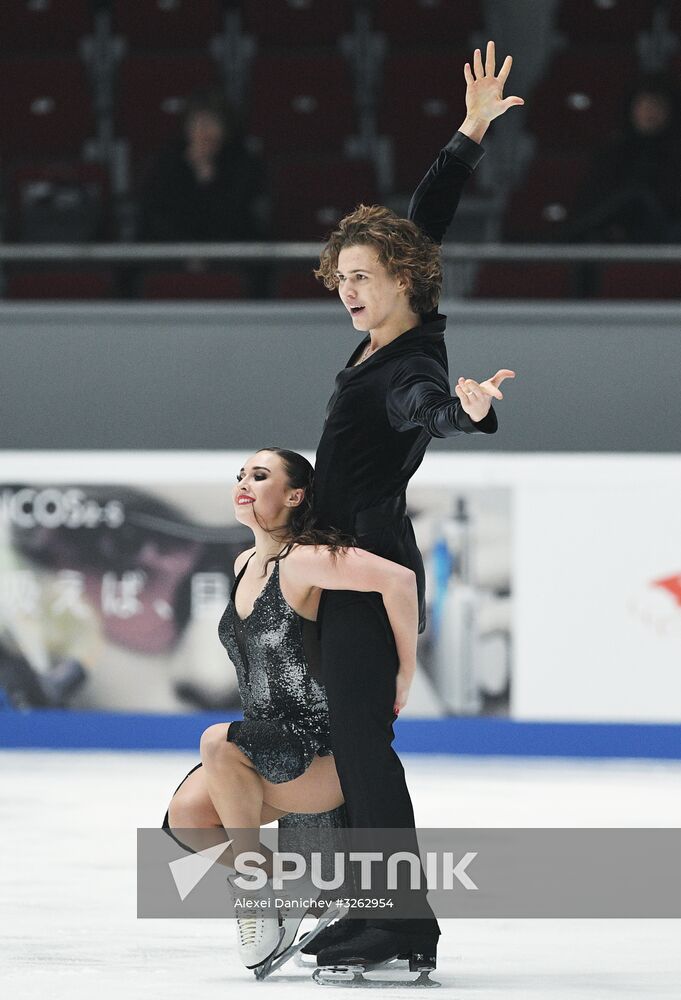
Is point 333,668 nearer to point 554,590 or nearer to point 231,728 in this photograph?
point 231,728

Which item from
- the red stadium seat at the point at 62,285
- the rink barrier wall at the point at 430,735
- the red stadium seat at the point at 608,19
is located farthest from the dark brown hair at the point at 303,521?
the red stadium seat at the point at 608,19

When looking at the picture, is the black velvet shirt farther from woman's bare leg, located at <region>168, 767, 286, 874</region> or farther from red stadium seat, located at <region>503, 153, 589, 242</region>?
red stadium seat, located at <region>503, 153, 589, 242</region>

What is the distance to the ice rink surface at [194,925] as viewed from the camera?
2.99 m

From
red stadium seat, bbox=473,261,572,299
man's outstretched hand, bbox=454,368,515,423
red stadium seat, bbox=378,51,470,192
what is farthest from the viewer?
red stadium seat, bbox=378,51,470,192

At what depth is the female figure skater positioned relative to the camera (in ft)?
9.91

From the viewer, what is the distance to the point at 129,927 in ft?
11.6

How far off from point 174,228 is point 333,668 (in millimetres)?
4044

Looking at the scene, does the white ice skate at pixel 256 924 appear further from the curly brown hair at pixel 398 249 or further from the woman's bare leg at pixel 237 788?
the curly brown hair at pixel 398 249

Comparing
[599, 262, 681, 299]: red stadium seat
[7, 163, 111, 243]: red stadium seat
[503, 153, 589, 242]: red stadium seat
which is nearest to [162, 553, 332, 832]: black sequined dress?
[599, 262, 681, 299]: red stadium seat

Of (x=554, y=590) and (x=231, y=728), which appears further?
(x=554, y=590)

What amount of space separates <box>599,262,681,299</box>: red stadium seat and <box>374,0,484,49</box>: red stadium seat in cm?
176

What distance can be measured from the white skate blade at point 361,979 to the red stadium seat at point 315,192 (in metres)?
4.42

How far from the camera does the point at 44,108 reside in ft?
25.0

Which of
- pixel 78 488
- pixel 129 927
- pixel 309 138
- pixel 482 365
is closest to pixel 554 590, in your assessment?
pixel 482 365
